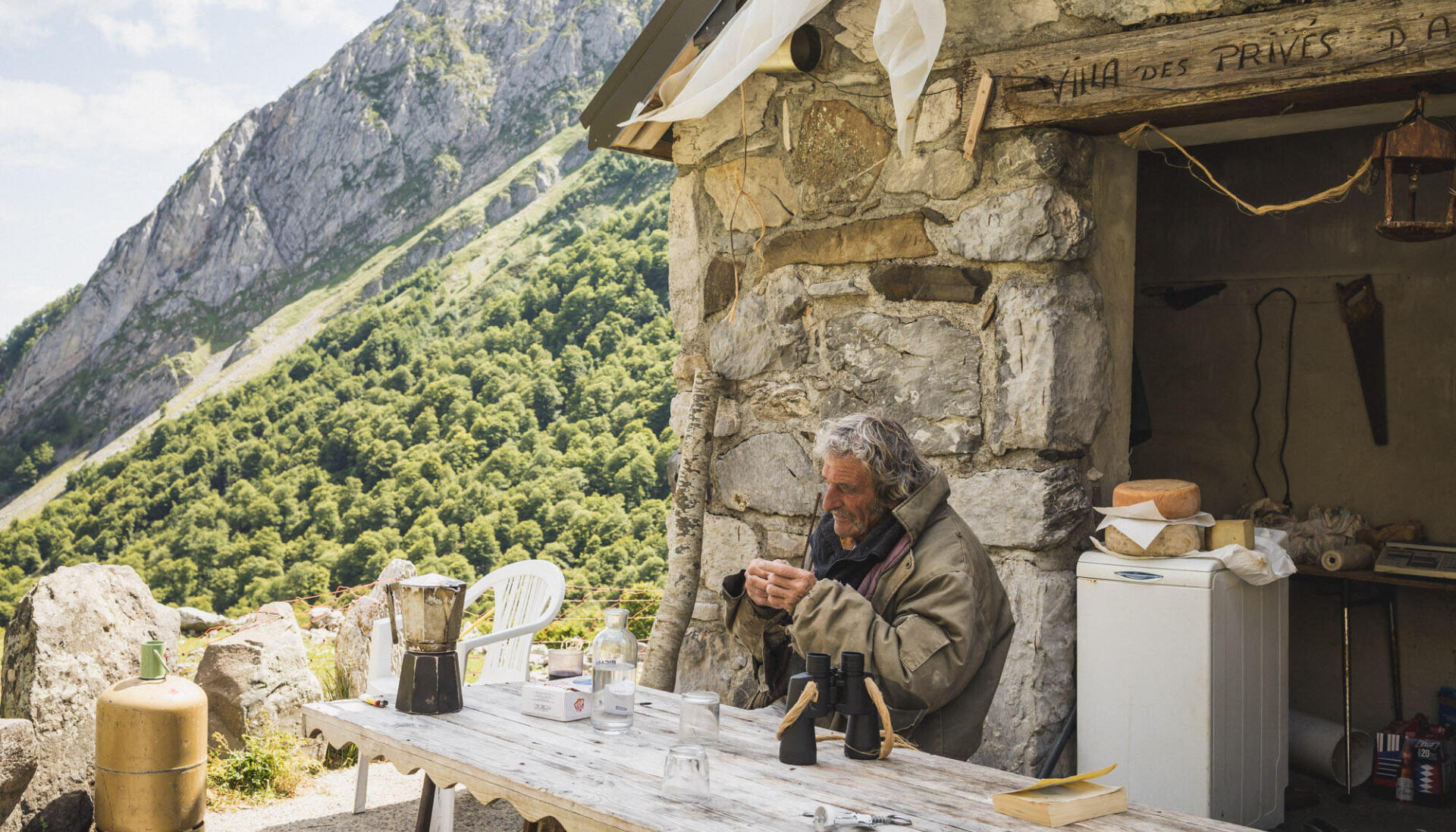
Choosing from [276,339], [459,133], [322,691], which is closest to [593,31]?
[459,133]

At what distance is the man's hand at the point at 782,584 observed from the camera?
243 cm

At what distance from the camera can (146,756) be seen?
3.33 m

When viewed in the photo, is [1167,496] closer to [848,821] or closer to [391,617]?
[848,821]

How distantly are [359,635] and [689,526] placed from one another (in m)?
2.51

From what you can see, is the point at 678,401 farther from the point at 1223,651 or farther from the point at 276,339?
the point at 276,339

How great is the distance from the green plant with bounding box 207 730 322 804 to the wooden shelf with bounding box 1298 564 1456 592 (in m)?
4.09

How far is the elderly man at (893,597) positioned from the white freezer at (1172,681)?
46cm

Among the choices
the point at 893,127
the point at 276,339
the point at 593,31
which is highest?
the point at 593,31

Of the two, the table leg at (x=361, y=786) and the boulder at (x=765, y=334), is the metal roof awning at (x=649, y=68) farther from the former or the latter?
the table leg at (x=361, y=786)

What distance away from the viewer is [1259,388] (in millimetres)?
4719

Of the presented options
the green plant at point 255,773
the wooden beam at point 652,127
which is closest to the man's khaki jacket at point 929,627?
the wooden beam at point 652,127

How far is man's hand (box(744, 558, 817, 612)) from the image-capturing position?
2430mm

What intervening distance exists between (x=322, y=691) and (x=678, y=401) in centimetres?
254

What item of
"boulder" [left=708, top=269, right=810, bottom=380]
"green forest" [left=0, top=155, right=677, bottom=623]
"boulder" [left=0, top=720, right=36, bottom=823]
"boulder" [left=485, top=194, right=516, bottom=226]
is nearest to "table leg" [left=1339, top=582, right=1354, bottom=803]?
"boulder" [left=708, top=269, right=810, bottom=380]
